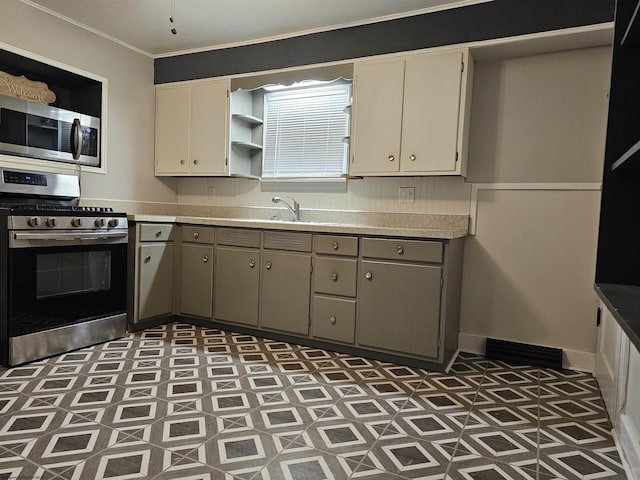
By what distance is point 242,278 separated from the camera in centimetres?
337

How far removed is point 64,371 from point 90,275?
2.35 feet

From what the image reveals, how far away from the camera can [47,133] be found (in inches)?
125

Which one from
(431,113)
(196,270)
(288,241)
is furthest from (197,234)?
(431,113)

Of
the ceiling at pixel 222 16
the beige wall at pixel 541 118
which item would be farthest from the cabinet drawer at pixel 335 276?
the ceiling at pixel 222 16

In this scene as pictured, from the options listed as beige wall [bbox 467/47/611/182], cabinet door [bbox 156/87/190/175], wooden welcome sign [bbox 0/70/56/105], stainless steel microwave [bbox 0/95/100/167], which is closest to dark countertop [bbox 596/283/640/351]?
beige wall [bbox 467/47/611/182]

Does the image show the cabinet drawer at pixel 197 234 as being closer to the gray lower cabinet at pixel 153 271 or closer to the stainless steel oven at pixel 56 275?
the gray lower cabinet at pixel 153 271

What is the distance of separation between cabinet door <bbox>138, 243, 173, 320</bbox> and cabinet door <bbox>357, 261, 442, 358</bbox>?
1.62 metres

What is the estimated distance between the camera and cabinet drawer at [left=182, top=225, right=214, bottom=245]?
3.51 meters

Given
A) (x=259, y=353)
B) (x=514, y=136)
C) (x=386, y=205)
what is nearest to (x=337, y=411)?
(x=259, y=353)

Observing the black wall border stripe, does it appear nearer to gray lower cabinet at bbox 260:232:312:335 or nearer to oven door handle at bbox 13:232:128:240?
gray lower cabinet at bbox 260:232:312:335

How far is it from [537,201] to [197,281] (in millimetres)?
2594

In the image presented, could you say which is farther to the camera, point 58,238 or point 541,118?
point 541,118

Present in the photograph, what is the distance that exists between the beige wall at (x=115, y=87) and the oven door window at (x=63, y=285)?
0.79 m

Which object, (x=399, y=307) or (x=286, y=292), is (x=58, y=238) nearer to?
(x=286, y=292)
